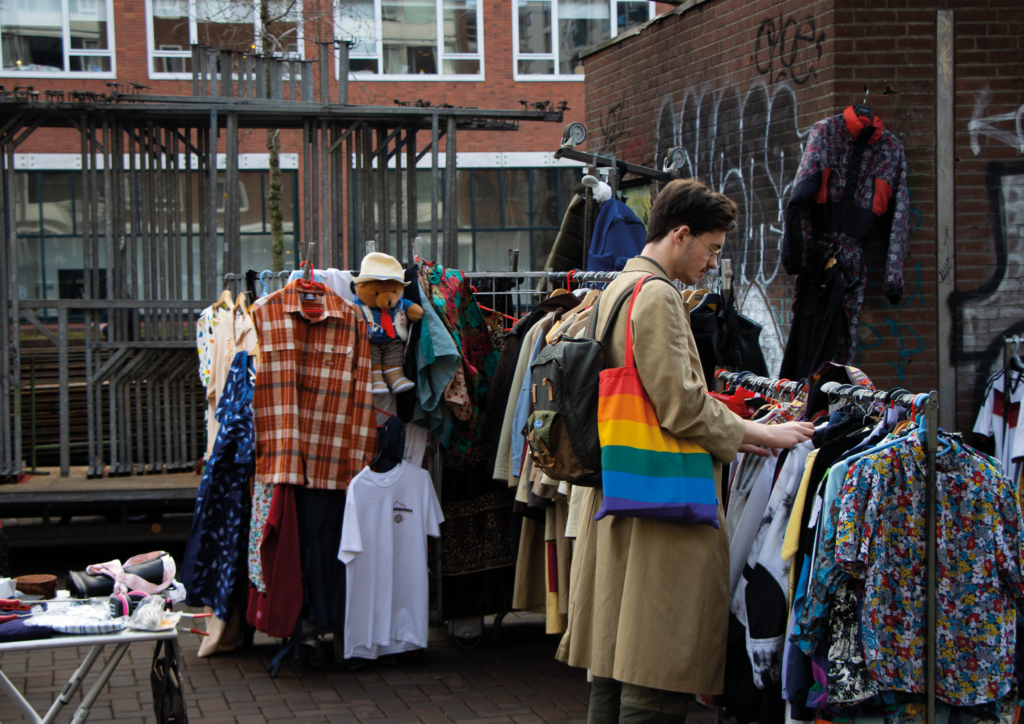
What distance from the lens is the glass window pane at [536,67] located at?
66.6 ft

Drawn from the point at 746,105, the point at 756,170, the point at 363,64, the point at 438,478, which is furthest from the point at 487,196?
the point at 438,478

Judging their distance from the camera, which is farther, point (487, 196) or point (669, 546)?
point (487, 196)

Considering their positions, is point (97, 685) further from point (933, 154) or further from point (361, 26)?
point (361, 26)

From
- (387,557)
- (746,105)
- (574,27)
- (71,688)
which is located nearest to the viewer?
(71,688)

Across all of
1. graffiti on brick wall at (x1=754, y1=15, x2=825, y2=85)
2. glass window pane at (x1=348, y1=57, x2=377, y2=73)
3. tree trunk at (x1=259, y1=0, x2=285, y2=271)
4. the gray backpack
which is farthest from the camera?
glass window pane at (x1=348, y1=57, x2=377, y2=73)

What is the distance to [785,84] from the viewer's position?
7070 mm

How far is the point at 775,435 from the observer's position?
3217mm

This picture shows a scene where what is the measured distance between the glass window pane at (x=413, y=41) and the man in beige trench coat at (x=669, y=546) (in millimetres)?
18207

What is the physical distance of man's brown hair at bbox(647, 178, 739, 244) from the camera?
10.5ft

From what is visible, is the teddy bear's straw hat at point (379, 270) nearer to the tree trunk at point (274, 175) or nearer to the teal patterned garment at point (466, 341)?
the teal patterned garment at point (466, 341)

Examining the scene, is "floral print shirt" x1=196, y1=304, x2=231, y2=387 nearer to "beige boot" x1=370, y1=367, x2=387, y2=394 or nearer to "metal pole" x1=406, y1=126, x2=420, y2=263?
"beige boot" x1=370, y1=367, x2=387, y2=394

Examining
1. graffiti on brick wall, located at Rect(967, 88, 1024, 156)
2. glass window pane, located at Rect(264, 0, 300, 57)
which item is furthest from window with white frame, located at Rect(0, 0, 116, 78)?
graffiti on brick wall, located at Rect(967, 88, 1024, 156)

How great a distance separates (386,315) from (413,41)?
16.7 m

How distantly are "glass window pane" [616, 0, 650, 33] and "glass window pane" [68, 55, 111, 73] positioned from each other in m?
10.6
